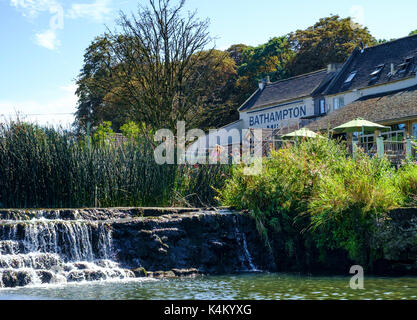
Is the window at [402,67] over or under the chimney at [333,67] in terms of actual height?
under

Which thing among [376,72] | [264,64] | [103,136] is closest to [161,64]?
[103,136]

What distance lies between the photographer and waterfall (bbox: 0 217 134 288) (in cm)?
956

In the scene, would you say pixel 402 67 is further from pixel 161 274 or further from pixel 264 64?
pixel 161 274

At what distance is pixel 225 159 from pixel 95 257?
5.73 meters

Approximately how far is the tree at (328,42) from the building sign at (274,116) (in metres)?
4.92

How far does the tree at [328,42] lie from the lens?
3791 centimetres

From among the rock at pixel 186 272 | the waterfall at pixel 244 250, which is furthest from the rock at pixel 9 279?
the waterfall at pixel 244 250

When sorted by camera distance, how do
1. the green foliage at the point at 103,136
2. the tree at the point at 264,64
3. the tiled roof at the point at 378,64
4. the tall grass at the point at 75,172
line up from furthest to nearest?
the tree at the point at 264,64 → the tiled roof at the point at 378,64 → the green foliage at the point at 103,136 → the tall grass at the point at 75,172

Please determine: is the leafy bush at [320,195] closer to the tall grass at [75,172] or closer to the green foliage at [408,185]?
the green foliage at [408,185]

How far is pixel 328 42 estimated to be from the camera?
3875 cm

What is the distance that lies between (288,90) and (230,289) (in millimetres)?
27957

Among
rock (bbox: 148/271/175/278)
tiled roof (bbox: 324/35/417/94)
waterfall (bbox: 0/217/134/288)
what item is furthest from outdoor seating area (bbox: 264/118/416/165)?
tiled roof (bbox: 324/35/417/94)
